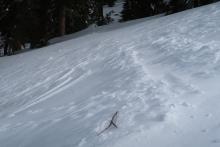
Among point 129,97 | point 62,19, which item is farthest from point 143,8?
point 129,97

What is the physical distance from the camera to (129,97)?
524cm

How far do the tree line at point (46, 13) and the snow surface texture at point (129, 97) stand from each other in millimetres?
9237

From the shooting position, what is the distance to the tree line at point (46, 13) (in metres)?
18.4

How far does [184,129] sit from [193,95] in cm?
91

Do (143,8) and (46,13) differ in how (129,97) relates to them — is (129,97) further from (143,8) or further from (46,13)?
(143,8)

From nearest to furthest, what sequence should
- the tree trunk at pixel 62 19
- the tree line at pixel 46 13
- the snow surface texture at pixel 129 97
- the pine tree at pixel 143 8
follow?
the snow surface texture at pixel 129 97 → the tree line at pixel 46 13 → the tree trunk at pixel 62 19 → the pine tree at pixel 143 8

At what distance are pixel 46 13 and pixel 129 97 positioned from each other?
16041 millimetres

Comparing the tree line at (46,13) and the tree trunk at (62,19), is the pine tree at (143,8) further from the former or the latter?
the tree trunk at (62,19)

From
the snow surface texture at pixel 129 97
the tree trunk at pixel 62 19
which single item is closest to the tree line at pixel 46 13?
the tree trunk at pixel 62 19

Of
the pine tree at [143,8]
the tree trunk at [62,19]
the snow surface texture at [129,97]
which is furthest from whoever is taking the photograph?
the pine tree at [143,8]

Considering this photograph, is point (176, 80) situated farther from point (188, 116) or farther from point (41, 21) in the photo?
point (41, 21)

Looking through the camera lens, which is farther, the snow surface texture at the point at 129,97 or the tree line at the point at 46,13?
the tree line at the point at 46,13

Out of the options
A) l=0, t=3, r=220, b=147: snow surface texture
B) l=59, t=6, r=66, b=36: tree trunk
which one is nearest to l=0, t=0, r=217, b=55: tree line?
l=59, t=6, r=66, b=36: tree trunk

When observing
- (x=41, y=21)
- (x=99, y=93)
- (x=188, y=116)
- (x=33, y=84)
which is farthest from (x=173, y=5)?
(x=188, y=116)
